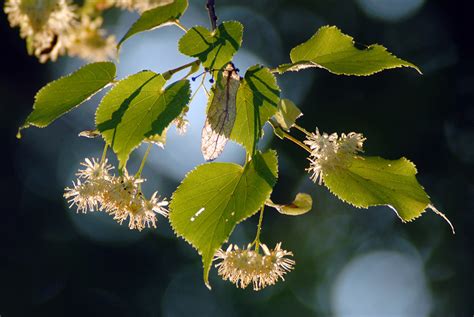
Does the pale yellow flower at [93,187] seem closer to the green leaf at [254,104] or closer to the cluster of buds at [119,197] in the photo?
the cluster of buds at [119,197]

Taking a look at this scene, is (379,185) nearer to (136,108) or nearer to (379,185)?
(379,185)

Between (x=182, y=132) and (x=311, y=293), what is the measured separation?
3.96 meters

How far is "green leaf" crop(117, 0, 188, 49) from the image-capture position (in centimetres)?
88

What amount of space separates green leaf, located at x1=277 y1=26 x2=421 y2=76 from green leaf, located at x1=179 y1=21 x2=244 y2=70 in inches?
3.9

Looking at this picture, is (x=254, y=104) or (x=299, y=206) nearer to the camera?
(x=254, y=104)

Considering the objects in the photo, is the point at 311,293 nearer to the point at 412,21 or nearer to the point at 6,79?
the point at 412,21

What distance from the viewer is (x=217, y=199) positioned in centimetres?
89

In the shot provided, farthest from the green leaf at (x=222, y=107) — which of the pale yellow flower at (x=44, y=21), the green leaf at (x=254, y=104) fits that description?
the pale yellow flower at (x=44, y=21)

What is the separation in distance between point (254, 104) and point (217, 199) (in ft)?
0.45

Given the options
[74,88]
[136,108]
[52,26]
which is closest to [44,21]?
[52,26]

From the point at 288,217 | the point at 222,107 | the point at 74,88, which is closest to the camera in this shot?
the point at 222,107

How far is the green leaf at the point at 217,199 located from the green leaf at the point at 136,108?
10 centimetres

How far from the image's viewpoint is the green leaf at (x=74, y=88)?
0.91 meters

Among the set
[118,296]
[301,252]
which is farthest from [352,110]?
[118,296]
